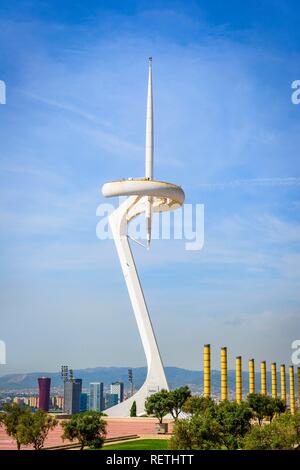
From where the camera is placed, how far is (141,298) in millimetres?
43969

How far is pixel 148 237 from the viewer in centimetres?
4447

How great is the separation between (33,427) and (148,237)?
76.8ft

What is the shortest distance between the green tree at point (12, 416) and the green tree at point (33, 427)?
687 mm

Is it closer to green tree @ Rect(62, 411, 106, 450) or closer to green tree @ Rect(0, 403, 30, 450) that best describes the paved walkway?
green tree @ Rect(0, 403, 30, 450)

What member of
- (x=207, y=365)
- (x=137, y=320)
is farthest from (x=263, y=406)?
(x=137, y=320)

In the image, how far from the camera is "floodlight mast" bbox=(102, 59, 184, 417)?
42.3 metres

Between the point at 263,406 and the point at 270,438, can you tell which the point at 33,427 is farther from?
the point at 263,406

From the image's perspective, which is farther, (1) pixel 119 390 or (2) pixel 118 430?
(1) pixel 119 390

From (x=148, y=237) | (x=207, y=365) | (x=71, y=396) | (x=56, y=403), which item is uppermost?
(x=148, y=237)

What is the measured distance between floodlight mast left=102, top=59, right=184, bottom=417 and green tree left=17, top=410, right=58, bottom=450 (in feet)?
68.4

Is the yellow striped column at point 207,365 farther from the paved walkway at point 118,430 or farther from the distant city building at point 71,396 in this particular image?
the distant city building at point 71,396
